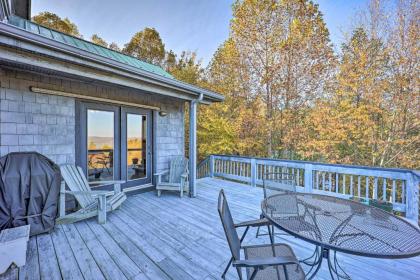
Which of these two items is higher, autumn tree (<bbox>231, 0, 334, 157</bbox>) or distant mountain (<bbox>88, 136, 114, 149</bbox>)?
autumn tree (<bbox>231, 0, 334, 157</bbox>)

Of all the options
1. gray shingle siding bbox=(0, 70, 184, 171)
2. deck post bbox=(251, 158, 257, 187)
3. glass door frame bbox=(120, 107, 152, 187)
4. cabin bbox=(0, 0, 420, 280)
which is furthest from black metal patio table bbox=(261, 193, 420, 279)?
gray shingle siding bbox=(0, 70, 184, 171)

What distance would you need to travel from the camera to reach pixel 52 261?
83.2 inches

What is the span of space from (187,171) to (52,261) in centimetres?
303

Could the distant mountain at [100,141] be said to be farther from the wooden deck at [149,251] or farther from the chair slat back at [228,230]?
the chair slat back at [228,230]

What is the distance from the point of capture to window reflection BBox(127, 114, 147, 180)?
4.55m

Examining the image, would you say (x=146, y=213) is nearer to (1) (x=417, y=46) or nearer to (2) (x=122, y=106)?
(2) (x=122, y=106)

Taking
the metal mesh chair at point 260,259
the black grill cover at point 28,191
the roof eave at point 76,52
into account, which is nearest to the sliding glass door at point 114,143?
the black grill cover at point 28,191

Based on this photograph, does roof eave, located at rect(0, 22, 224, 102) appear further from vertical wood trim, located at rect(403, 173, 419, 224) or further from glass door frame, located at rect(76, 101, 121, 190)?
vertical wood trim, located at rect(403, 173, 419, 224)

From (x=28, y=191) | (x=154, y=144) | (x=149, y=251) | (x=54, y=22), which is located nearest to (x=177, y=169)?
(x=154, y=144)

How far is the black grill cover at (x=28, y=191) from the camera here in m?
2.51

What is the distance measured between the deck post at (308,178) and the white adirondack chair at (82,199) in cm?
398

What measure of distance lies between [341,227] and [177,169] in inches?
152

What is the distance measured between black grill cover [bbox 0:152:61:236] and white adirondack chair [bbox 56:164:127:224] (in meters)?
0.22

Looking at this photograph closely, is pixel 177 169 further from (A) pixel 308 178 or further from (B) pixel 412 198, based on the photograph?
(B) pixel 412 198
